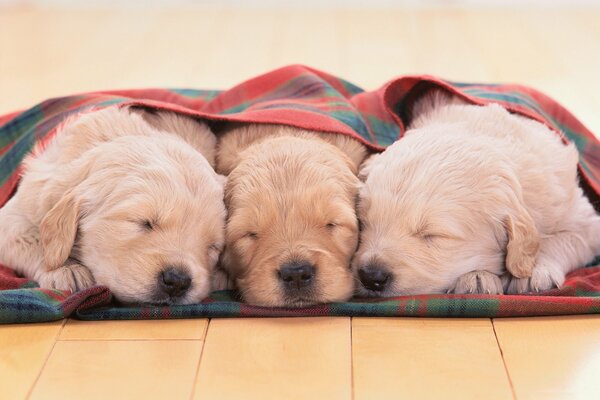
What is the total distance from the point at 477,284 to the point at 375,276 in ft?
1.23

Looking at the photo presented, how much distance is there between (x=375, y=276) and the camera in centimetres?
321

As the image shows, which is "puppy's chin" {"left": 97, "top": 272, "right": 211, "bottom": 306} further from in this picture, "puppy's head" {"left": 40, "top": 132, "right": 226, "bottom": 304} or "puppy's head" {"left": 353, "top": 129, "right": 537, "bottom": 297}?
"puppy's head" {"left": 353, "top": 129, "right": 537, "bottom": 297}

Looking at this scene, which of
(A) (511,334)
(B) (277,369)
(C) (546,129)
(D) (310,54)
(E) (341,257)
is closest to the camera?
(B) (277,369)

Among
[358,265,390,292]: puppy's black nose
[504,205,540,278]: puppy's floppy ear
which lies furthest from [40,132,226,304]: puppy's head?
[504,205,540,278]: puppy's floppy ear

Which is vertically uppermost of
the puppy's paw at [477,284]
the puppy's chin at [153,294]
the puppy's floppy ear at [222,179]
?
the puppy's floppy ear at [222,179]

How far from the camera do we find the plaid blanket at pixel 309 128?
3160 mm

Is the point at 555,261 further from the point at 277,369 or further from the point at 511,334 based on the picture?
the point at 277,369

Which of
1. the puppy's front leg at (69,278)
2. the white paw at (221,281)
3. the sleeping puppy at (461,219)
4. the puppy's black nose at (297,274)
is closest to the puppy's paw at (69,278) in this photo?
the puppy's front leg at (69,278)

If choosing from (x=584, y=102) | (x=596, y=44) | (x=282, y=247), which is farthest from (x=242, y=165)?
(x=596, y=44)

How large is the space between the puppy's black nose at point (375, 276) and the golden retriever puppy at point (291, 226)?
0.17 feet

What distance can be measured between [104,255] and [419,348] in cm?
110

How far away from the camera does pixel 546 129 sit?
3902 millimetres

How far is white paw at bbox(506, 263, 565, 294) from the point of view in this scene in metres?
3.34

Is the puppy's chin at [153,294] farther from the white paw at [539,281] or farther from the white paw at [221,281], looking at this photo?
the white paw at [539,281]
